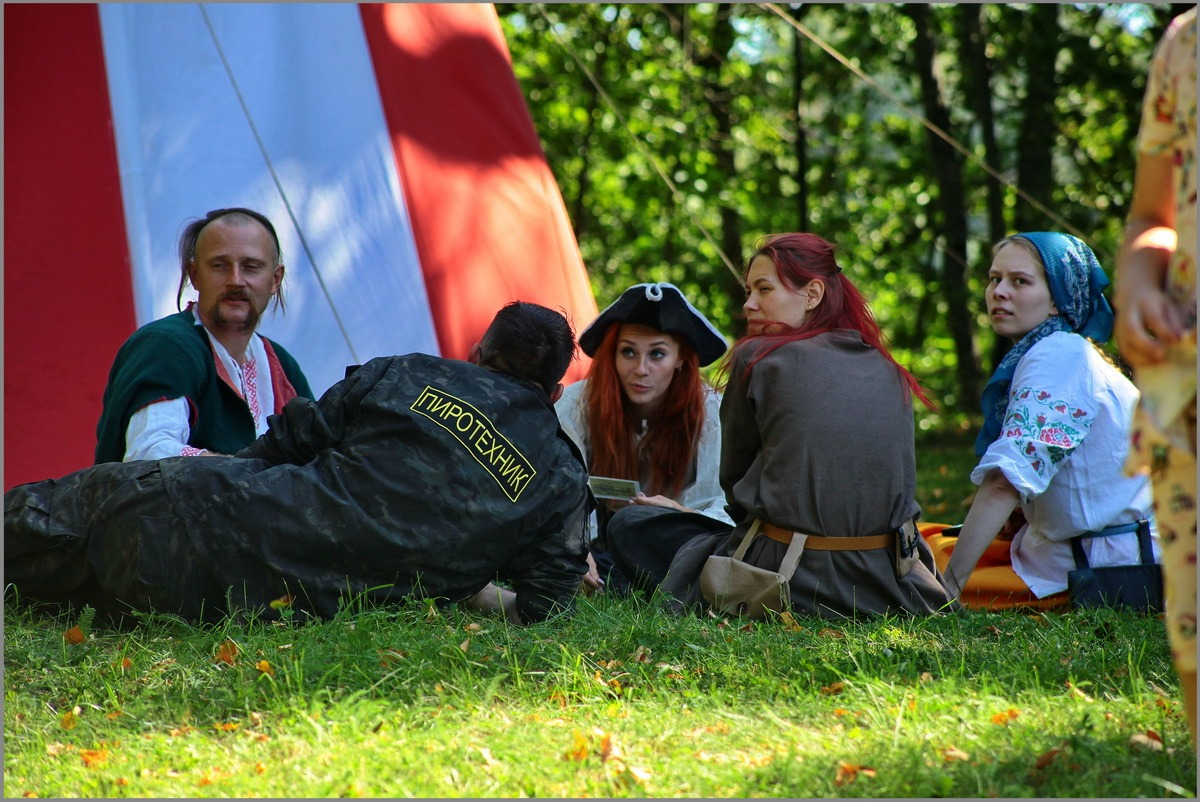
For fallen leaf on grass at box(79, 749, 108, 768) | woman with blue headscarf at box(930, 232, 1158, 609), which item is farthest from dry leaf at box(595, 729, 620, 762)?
woman with blue headscarf at box(930, 232, 1158, 609)

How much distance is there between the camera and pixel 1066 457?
3.64m

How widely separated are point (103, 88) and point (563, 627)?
293 centimetres

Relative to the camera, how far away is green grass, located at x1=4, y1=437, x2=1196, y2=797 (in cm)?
221

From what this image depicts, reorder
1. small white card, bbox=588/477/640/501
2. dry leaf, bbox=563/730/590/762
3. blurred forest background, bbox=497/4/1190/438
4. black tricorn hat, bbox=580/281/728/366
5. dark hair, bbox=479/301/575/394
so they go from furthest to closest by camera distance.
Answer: blurred forest background, bbox=497/4/1190/438
black tricorn hat, bbox=580/281/728/366
small white card, bbox=588/477/640/501
dark hair, bbox=479/301/575/394
dry leaf, bbox=563/730/590/762

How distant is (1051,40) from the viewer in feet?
32.3

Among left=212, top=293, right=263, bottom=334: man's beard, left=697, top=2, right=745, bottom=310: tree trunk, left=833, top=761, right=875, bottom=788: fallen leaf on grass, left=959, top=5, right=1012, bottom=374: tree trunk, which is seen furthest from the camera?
left=697, top=2, right=745, bottom=310: tree trunk

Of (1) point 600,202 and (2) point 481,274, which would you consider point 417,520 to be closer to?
(2) point 481,274

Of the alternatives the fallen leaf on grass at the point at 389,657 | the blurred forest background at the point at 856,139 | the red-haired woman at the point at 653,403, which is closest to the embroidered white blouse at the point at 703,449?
the red-haired woman at the point at 653,403

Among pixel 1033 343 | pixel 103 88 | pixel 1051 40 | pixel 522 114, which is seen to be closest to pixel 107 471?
pixel 103 88

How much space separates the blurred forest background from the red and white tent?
188 inches

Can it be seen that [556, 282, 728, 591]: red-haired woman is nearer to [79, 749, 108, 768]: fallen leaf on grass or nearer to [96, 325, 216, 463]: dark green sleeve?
[96, 325, 216, 463]: dark green sleeve

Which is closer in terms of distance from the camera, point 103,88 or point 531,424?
point 531,424

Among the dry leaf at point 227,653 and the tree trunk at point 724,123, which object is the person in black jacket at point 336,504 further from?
the tree trunk at point 724,123

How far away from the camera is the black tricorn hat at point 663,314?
4.27 metres
